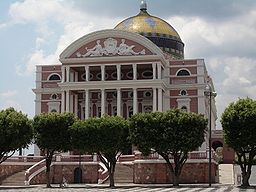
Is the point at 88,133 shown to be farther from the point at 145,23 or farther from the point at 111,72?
the point at 145,23

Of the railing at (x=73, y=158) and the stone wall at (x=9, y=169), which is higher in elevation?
the railing at (x=73, y=158)

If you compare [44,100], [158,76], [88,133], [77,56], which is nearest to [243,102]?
[88,133]

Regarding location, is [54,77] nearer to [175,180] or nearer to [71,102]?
[71,102]

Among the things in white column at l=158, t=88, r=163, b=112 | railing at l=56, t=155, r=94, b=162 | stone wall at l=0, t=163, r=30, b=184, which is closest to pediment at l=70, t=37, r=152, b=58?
white column at l=158, t=88, r=163, b=112

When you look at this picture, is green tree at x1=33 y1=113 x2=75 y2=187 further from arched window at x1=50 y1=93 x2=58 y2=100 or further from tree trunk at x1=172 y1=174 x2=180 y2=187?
arched window at x1=50 y1=93 x2=58 y2=100

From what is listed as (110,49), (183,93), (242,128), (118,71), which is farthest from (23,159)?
(242,128)

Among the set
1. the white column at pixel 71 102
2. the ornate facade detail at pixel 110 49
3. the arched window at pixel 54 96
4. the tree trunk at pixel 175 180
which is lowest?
the tree trunk at pixel 175 180

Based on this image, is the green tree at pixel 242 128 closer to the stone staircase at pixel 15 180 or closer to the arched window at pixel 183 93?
the stone staircase at pixel 15 180

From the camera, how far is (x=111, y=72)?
93.5 meters

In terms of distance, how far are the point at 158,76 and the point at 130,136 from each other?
2579 centimetres

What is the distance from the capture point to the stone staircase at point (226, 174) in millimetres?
71713

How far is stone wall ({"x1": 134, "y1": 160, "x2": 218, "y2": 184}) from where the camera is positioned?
66.8 metres

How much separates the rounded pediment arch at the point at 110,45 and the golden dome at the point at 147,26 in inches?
529

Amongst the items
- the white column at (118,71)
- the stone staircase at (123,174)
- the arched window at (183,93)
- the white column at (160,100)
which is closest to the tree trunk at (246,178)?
the stone staircase at (123,174)
